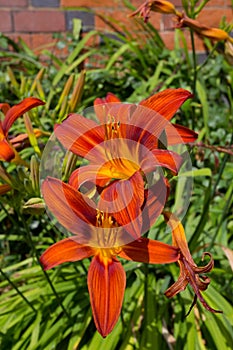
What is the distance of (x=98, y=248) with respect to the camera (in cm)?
79

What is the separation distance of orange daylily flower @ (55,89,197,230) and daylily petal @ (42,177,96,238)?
4 cm

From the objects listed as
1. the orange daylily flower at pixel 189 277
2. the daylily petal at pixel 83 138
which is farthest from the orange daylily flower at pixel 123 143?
the orange daylily flower at pixel 189 277

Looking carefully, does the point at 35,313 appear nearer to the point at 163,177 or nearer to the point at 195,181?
the point at 163,177

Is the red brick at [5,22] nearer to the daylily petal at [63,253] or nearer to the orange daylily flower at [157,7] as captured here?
the orange daylily flower at [157,7]

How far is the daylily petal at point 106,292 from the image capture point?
2.31ft

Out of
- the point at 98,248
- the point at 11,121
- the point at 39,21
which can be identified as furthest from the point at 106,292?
the point at 39,21

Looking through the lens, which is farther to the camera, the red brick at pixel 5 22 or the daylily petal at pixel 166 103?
the red brick at pixel 5 22

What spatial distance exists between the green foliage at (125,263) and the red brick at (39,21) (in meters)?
0.21

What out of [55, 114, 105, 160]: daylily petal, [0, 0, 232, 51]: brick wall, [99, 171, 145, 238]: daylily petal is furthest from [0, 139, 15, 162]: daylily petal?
[0, 0, 232, 51]: brick wall

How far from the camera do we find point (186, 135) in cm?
78

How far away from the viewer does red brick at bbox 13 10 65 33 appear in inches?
99.3

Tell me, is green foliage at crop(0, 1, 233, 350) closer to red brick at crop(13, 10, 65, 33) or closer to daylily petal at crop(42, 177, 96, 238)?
daylily petal at crop(42, 177, 96, 238)

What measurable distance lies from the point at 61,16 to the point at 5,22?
0.29 meters

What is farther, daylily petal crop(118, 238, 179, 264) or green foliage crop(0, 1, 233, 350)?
green foliage crop(0, 1, 233, 350)
